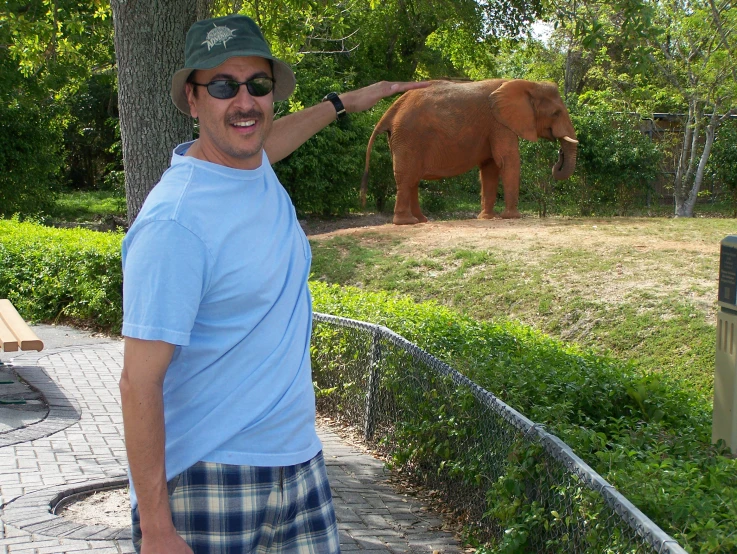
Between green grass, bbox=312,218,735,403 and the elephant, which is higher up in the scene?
the elephant

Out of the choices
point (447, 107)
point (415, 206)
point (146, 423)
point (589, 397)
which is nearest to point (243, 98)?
point (146, 423)

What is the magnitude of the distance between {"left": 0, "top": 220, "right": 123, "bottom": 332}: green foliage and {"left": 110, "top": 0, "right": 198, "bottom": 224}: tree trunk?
5254 millimetres

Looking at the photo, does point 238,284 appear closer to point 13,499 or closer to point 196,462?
point 196,462

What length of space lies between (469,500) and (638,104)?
20.9 meters

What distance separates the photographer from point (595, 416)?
5172 millimetres

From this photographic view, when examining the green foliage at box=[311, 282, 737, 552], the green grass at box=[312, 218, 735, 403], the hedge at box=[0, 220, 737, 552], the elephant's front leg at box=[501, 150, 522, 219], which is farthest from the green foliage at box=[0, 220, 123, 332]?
the elephant's front leg at box=[501, 150, 522, 219]

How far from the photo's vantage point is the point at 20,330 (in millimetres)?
7246

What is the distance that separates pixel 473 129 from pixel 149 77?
35.1 feet

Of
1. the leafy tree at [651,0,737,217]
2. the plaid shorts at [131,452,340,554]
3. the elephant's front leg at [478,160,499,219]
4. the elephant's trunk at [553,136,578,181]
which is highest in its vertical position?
the leafy tree at [651,0,737,217]

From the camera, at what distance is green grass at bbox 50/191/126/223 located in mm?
22438

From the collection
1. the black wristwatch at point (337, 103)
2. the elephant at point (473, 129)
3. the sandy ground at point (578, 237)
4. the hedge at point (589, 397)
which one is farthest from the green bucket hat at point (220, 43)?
the elephant at point (473, 129)

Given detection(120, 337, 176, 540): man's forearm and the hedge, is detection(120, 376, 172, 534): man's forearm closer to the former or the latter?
detection(120, 337, 176, 540): man's forearm

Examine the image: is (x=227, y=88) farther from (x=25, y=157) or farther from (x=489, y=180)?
(x=25, y=157)

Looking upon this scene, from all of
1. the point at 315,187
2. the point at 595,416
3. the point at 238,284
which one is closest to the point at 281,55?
the point at 595,416
